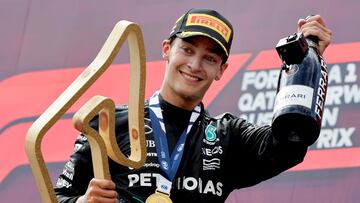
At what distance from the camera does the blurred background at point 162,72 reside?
4.33 meters

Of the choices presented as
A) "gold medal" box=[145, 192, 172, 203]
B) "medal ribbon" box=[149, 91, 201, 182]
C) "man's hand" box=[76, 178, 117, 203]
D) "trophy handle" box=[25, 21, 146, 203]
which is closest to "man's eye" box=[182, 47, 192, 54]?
"medal ribbon" box=[149, 91, 201, 182]

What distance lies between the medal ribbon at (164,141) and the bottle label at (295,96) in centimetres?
31

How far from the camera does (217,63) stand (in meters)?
3.04

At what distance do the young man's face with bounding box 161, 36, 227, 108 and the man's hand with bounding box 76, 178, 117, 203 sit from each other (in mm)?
501

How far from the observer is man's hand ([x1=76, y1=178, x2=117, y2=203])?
2.57m

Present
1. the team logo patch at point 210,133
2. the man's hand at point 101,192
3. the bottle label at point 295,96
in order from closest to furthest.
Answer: the man's hand at point 101,192 → the bottle label at point 295,96 → the team logo patch at point 210,133

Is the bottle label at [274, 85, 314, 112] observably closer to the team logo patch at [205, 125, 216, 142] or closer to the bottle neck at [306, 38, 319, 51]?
the bottle neck at [306, 38, 319, 51]

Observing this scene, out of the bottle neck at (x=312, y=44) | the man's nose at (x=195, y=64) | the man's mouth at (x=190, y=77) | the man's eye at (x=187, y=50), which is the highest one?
the bottle neck at (x=312, y=44)

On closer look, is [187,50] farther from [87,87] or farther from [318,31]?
[87,87]

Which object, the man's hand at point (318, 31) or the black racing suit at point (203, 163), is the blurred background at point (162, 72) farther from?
the man's hand at point (318, 31)

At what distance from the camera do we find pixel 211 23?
3.04 metres

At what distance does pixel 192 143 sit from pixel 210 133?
60 millimetres

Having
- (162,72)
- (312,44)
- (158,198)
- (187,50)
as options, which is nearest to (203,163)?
(158,198)

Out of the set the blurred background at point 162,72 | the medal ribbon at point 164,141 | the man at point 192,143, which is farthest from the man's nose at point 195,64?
the blurred background at point 162,72
